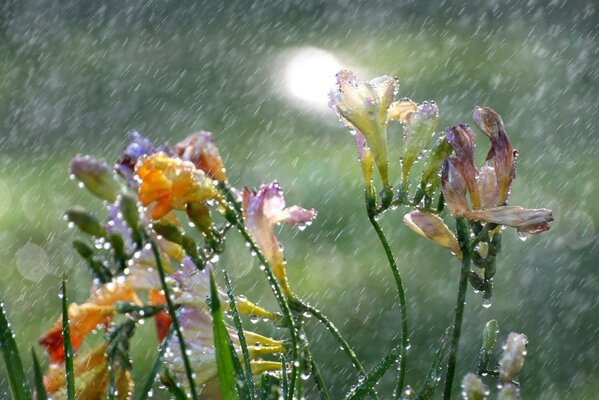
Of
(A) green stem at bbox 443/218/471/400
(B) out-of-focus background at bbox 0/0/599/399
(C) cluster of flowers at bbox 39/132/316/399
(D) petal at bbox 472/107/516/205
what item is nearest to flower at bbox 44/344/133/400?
(C) cluster of flowers at bbox 39/132/316/399

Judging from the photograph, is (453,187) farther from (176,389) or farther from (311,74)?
(311,74)

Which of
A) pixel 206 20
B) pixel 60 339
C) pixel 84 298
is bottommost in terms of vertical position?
pixel 206 20

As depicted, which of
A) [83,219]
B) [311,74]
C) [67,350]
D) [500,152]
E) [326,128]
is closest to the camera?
[83,219]

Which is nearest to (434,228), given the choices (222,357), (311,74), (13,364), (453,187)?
(453,187)

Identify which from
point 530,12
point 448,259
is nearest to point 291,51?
point 530,12

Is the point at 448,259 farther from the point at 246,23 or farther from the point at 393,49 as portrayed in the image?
the point at 246,23

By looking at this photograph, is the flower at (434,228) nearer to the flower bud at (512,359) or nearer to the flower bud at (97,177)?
the flower bud at (512,359)

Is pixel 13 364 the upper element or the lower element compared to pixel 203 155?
lower
